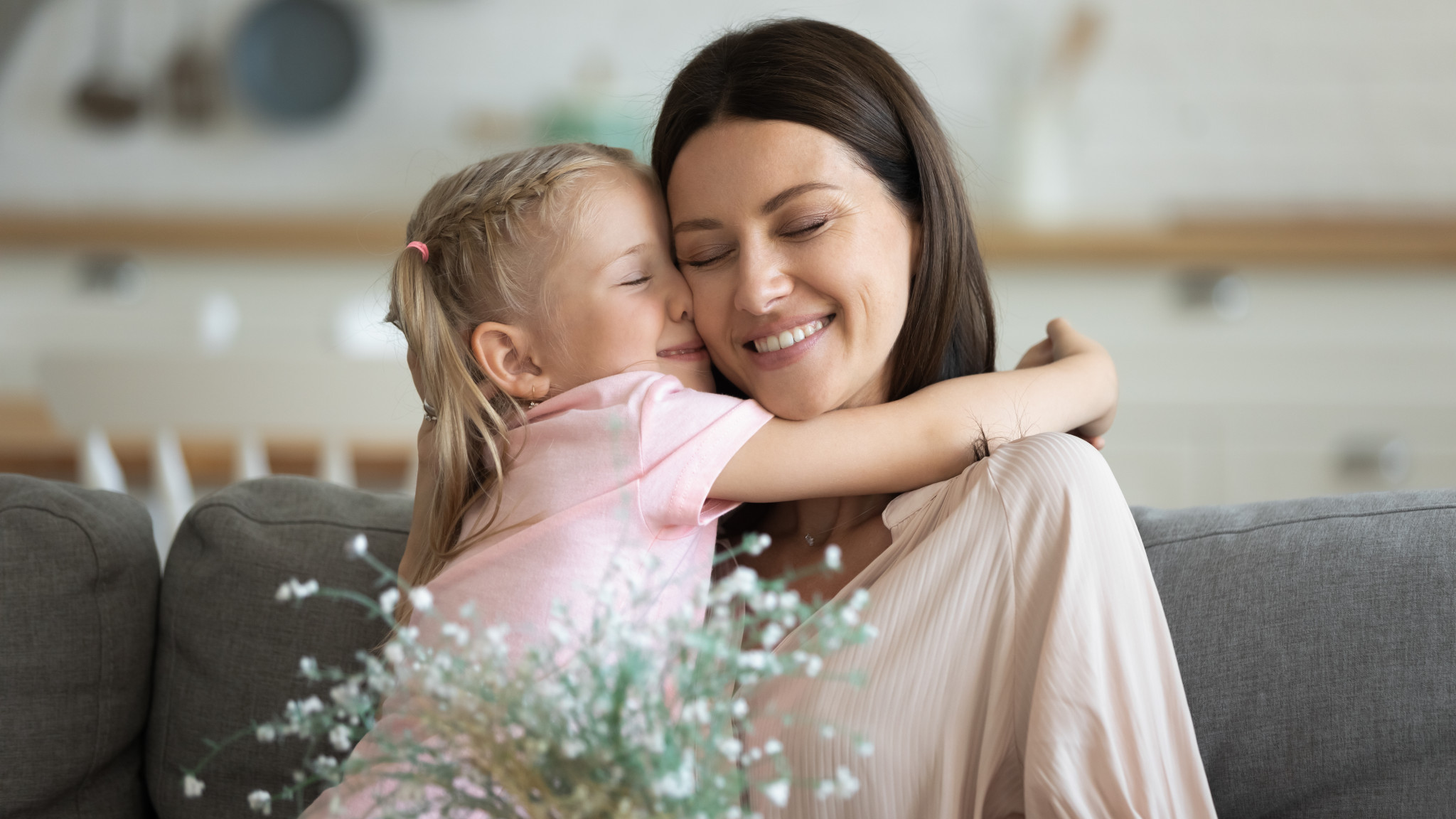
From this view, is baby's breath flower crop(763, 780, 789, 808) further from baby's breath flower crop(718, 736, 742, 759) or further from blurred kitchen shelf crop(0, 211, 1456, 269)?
blurred kitchen shelf crop(0, 211, 1456, 269)

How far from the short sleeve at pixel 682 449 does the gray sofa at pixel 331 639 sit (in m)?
0.55

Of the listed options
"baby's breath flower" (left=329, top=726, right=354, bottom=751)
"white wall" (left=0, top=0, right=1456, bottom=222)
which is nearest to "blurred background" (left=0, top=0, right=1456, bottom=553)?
"white wall" (left=0, top=0, right=1456, bottom=222)

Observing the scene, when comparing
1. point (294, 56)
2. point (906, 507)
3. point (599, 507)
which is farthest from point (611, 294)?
point (294, 56)

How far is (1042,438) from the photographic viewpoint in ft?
4.17

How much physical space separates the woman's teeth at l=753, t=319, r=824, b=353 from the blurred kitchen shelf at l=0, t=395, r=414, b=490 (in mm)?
2207

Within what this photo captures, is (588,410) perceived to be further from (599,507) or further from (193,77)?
(193,77)

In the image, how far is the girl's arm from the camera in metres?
1.31

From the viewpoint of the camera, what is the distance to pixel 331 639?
1562mm

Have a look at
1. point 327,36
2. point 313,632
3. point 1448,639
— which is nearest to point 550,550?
point 313,632

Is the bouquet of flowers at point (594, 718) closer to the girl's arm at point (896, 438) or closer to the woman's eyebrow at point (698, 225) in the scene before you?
the girl's arm at point (896, 438)

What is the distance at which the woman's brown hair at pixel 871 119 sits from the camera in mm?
1420

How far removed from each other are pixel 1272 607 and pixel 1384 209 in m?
3.43

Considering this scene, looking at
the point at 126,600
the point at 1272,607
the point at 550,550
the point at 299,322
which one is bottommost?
the point at 299,322

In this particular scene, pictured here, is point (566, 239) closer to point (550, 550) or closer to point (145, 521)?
point (550, 550)
